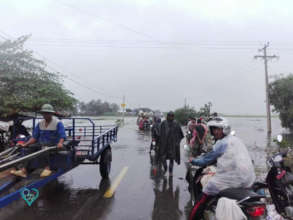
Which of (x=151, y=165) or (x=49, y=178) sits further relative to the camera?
(x=151, y=165)

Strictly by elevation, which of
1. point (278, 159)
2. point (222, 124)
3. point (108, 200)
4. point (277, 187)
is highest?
point (222, 124)

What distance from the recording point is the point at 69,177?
700cm

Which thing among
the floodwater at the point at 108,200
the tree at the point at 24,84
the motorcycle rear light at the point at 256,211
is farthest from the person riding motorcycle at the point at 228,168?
the tree at the point at 24,84

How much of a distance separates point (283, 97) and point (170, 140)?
2054 centimetres

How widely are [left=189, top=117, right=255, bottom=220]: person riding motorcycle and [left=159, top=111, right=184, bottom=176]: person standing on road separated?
11.8ft

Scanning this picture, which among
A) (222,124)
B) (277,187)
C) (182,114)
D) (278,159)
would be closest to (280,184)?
(277,187)

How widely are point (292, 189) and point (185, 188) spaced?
2.62 metres

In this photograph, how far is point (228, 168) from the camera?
320 cm

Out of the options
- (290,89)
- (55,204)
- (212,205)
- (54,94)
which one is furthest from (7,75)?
(290,89)

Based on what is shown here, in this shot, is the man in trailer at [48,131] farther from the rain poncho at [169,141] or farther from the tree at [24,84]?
the tree at [24,84]

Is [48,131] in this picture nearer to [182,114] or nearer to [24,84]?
[24,84]

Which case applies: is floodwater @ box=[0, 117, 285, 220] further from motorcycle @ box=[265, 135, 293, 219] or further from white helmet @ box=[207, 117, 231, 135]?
white helmet @ box=[207, 117, 231, 135]

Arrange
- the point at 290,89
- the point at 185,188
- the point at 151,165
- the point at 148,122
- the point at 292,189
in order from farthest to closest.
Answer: the point at 148,122
the point at 290,89
the point at 151,165
the point at 185,188
the point at 292,189

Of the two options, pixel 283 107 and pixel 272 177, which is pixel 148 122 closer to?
pixel 283 107
